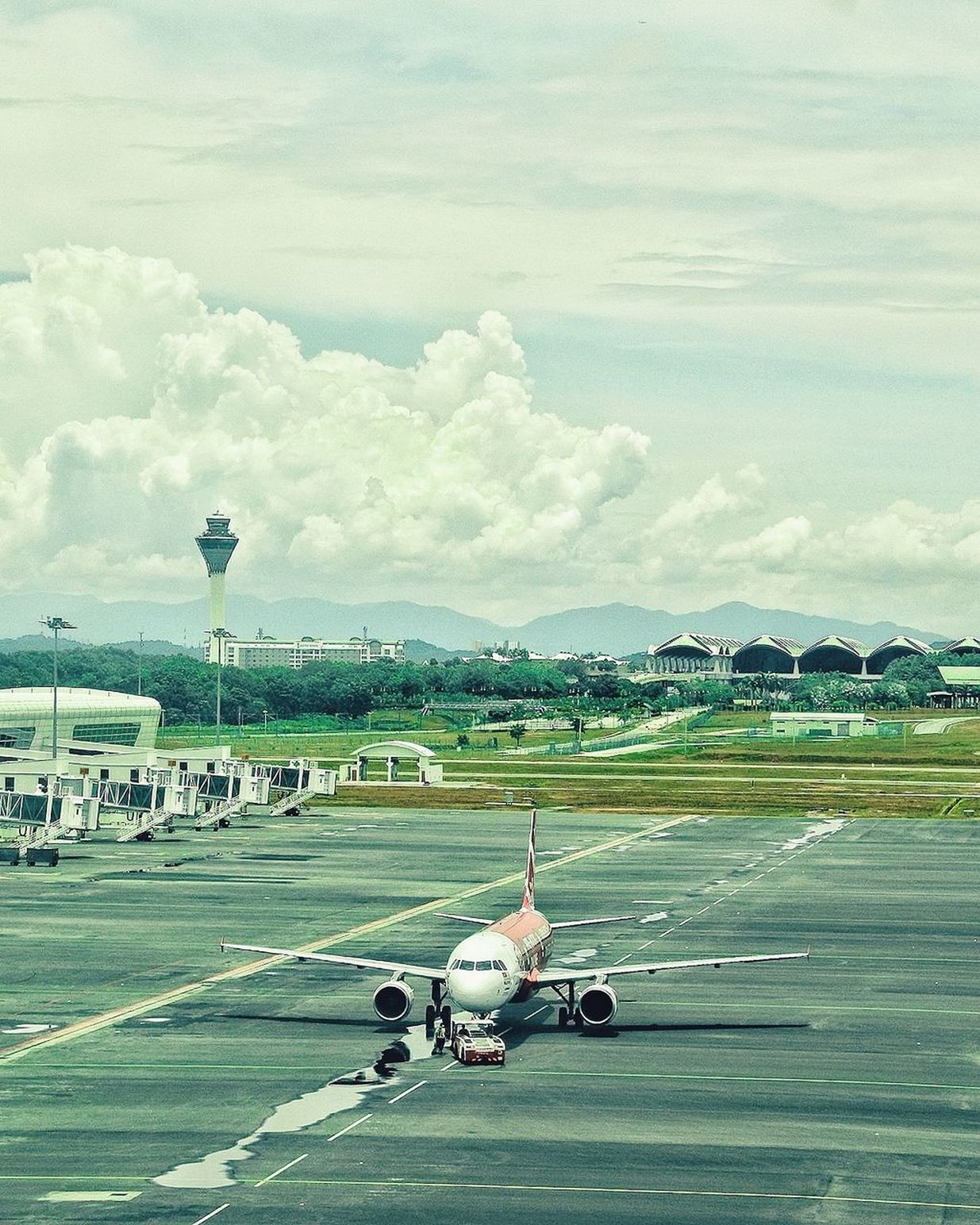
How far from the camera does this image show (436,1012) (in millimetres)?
58562

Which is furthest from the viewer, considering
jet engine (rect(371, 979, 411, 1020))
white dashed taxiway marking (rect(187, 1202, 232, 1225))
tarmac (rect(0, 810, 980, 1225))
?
jet engine (rect(371, 979, 411, 1020))

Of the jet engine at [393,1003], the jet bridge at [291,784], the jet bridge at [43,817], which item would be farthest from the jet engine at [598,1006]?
the jet bridge at [291,784]

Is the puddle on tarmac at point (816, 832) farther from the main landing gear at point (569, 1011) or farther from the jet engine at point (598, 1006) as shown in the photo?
the jet engine at point (598, 1006)

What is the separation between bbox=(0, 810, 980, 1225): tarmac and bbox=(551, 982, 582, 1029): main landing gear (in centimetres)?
111

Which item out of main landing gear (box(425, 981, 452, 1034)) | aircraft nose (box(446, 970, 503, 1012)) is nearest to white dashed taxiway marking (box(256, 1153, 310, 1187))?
aircraft nose (box(446, 970, 503, 1012))

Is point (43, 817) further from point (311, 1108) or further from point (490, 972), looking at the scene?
point (311, 1108)

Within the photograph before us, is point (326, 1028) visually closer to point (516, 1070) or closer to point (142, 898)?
point (516, 1070)

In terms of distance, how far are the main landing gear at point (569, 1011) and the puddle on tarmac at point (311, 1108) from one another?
518 cm

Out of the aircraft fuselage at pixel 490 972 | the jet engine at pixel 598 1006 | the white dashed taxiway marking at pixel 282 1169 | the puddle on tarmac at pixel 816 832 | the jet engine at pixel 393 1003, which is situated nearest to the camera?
the white dashed taxiway marking at pixel 282 1169

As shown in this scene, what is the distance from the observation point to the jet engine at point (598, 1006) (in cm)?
5959

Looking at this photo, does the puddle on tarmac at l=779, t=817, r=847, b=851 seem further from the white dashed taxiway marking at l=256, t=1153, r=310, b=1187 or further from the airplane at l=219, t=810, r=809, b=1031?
the white dashed taxiway marking at l=256, t=1153, r=310, b=1187

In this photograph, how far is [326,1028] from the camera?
199ft

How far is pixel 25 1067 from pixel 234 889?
154 feet

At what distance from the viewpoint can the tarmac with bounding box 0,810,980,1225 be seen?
134 feet
